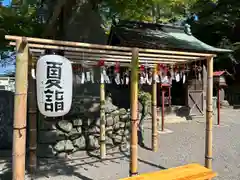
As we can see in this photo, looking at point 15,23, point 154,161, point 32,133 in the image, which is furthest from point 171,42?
point 32,133

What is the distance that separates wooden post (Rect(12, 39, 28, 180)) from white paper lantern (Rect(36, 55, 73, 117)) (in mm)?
249

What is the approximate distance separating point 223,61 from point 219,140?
41.2 feet

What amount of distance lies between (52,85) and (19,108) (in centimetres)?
57

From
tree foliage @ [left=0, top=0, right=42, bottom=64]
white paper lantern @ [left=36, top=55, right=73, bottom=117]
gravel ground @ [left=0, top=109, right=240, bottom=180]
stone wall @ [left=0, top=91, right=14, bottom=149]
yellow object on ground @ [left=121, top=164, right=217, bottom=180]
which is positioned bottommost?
gravel ground @ [left=0, top=109, right=240, bottom=180]

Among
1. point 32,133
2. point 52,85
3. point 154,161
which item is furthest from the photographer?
point 154,161

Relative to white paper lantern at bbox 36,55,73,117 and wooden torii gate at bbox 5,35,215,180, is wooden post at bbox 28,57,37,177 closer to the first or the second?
wooden torii gate at bbox 5,35,215,180

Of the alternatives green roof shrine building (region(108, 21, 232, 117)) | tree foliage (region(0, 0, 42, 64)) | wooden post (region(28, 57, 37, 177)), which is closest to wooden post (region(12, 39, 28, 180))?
wooden post (region(28, 57, 37, 177))

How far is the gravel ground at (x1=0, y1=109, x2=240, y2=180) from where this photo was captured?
549cm

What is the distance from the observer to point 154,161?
6438mm

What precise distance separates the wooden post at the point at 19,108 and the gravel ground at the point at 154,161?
1911mm

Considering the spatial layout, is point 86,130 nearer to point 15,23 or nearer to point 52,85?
point 52,85

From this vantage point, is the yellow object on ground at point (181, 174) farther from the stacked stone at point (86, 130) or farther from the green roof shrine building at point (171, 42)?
the green roof shrine building at point (171, 42)

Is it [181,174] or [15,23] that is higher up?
[15,23]

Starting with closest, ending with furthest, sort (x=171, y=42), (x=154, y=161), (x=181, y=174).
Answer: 1. (x=181, y=174)
2. (x=154, y=161)
3. (x=171, y=42)
